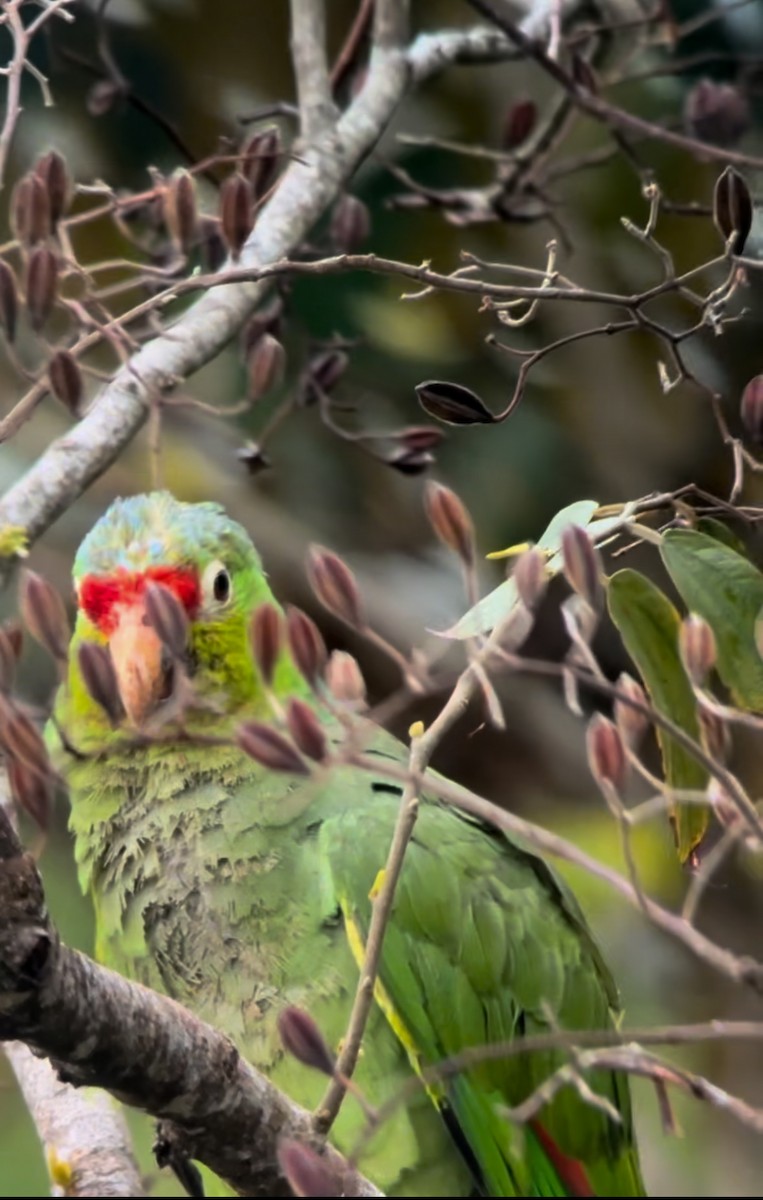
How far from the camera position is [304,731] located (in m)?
1.07

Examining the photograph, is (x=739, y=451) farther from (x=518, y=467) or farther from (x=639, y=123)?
(x=518, y=467)

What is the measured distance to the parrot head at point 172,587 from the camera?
6.29 ft

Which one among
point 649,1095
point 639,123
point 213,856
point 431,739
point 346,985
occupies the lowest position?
point 649,1095

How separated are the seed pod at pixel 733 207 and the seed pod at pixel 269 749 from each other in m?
0.62

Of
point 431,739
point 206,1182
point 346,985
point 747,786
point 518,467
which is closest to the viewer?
point 431,739

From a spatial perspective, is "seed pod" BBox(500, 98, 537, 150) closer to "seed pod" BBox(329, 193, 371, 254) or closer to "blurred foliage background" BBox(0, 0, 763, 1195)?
"blurred foliage background" BBox(0, 0, 763, 1195)

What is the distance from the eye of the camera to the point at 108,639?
1.92m

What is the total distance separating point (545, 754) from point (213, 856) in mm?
1596

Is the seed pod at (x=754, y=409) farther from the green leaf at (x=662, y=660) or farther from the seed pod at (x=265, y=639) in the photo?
the seed pod at (x=265, y=639)

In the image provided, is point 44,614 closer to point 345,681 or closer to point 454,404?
point 345,681

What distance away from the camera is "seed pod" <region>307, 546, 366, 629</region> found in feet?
3.82

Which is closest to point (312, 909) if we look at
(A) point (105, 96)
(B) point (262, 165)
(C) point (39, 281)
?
(C) point (39, 281)

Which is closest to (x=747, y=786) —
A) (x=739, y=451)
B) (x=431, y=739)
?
(x=739, y=451)

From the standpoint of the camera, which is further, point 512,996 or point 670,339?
point 512,996
